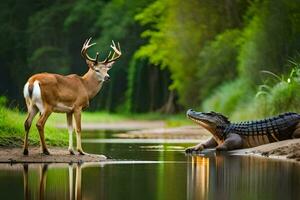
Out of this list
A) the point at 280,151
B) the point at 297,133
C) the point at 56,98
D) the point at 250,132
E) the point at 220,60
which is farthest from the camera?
the point at 220,60

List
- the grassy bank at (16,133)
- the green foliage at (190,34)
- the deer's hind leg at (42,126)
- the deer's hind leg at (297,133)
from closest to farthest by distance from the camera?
1. the deer's hind leg at (42,126)
2. the grassy bank at (16,133)
3. the deer's hind leg at (297,133)
4. the green foliage at (190,34)

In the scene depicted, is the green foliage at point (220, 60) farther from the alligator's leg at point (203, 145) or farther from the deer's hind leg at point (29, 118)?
the deer's hind leg at point (29, 118)

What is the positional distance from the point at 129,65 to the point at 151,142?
36721mm

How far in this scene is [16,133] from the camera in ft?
75.2

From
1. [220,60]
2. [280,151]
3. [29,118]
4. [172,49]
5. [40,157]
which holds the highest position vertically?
[172,49]

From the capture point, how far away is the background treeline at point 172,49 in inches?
1426

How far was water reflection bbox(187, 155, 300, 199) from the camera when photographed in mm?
13812

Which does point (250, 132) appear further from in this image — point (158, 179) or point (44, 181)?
point (44, 181)

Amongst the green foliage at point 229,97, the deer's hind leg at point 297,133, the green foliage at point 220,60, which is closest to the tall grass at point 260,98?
the green foliage at point 229,97

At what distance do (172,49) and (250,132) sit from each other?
85.0ft

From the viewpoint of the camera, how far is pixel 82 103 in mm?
20781

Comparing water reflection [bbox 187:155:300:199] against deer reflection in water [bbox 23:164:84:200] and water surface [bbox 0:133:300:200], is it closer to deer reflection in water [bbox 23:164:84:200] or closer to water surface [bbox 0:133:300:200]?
water surface [bbox 0:133:300:200]

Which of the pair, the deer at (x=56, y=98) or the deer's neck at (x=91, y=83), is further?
the deer's neck at (x=91, y=83)

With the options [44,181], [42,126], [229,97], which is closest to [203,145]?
[42,126]
